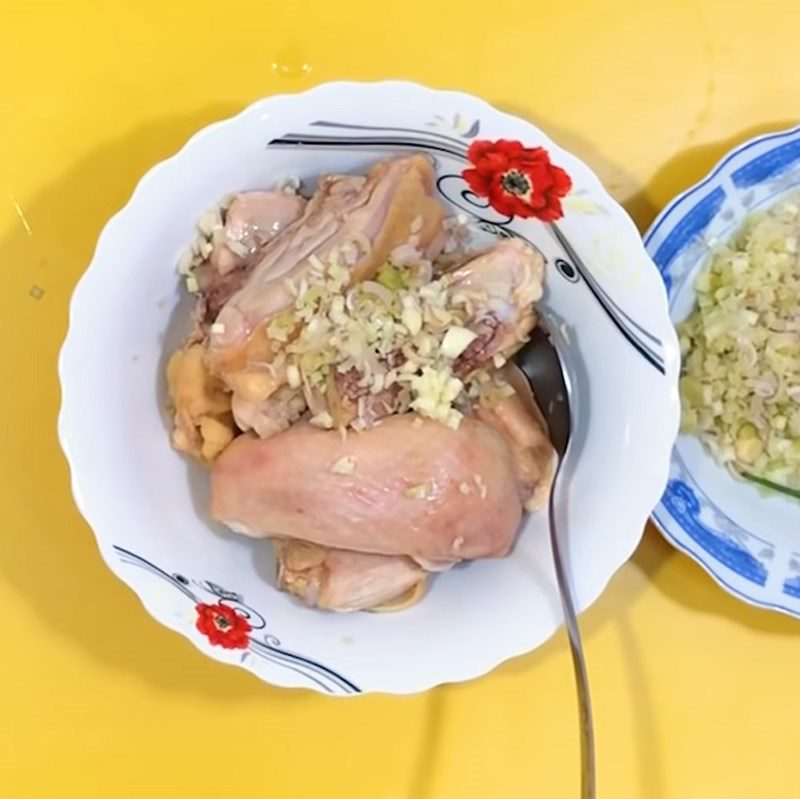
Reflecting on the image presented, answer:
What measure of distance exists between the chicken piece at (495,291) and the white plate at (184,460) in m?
0.03

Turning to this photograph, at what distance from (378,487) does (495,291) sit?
0.72 feet

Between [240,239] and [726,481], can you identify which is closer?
[240,239]

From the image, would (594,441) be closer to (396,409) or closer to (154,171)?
(396,409)

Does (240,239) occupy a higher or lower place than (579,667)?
higher

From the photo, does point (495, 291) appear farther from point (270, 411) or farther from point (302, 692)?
point (302, 692)

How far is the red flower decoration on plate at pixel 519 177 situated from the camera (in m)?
0.99

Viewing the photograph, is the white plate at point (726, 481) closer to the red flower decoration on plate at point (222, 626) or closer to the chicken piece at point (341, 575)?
the chicken piece at point (341, 575)

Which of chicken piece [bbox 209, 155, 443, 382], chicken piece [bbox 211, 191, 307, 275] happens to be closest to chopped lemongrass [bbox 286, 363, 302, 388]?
chicken piece [bbox 209, 155, 443, 382]

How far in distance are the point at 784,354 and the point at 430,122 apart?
1.54ft

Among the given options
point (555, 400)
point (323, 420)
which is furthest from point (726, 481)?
point (323, 420)

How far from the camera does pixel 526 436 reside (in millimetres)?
1079

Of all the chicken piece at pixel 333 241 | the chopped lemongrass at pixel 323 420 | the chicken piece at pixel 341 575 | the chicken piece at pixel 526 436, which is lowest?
the chicken piece at pixel 341 575

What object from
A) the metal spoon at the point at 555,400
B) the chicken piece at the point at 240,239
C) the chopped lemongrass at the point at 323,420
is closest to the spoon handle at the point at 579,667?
the metal spoon at the point at 555,400

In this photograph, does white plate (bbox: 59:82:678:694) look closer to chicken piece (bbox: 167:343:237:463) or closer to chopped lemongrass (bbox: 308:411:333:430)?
chicken piece (bbox: 167:343:237:463)
